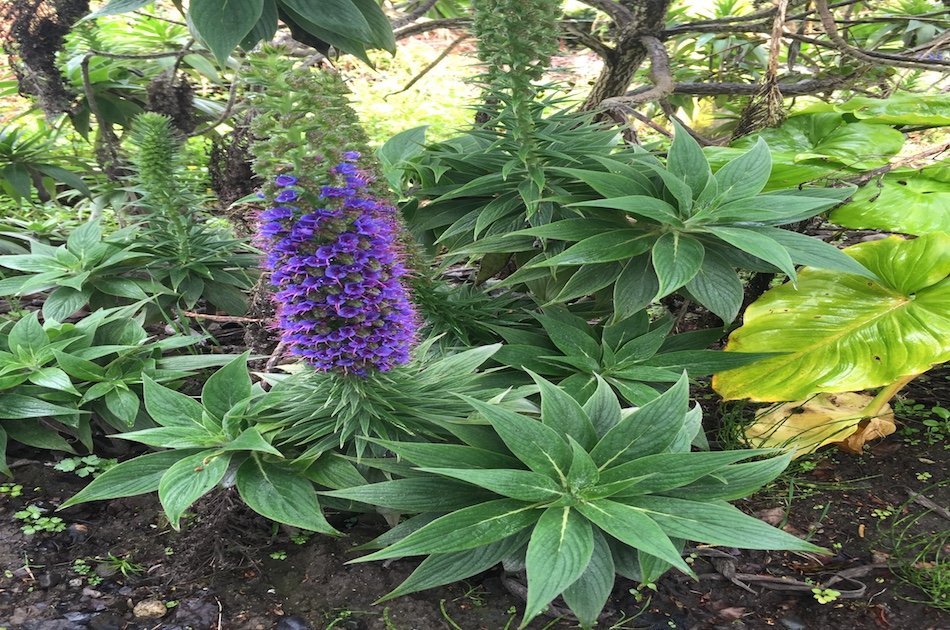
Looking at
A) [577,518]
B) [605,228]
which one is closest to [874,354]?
[605,228]

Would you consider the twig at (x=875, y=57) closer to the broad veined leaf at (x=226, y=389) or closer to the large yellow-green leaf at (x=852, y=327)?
the large yellow-green leaf at (x=852, y=327)

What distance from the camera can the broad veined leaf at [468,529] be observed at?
148 cm

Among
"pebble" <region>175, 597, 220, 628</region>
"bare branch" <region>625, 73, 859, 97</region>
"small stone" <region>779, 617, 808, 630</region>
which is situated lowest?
"small stone" <region>779, 617, 808, 630</region>

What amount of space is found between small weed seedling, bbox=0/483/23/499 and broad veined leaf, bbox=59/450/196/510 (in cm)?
52

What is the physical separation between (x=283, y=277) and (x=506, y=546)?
2.79 feet

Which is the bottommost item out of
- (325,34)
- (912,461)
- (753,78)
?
(912,461)

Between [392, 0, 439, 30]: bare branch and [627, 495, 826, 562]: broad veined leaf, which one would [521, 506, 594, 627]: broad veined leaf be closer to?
[627, 495, 826, 562]: broad veined leaf

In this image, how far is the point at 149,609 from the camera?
1810 mm

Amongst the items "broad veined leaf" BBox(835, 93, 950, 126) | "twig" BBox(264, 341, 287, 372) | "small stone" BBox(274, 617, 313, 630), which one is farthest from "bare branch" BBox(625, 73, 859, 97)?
"small stone" BBox(274, 617, 313, 630)

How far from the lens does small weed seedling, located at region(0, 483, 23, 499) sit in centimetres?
220

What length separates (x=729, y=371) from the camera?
2324 millimetres

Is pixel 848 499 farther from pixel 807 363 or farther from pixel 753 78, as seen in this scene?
pixel 753 78

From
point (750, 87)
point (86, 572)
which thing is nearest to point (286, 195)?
point (86, 572)

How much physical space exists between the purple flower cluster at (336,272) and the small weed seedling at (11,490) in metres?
1.23
